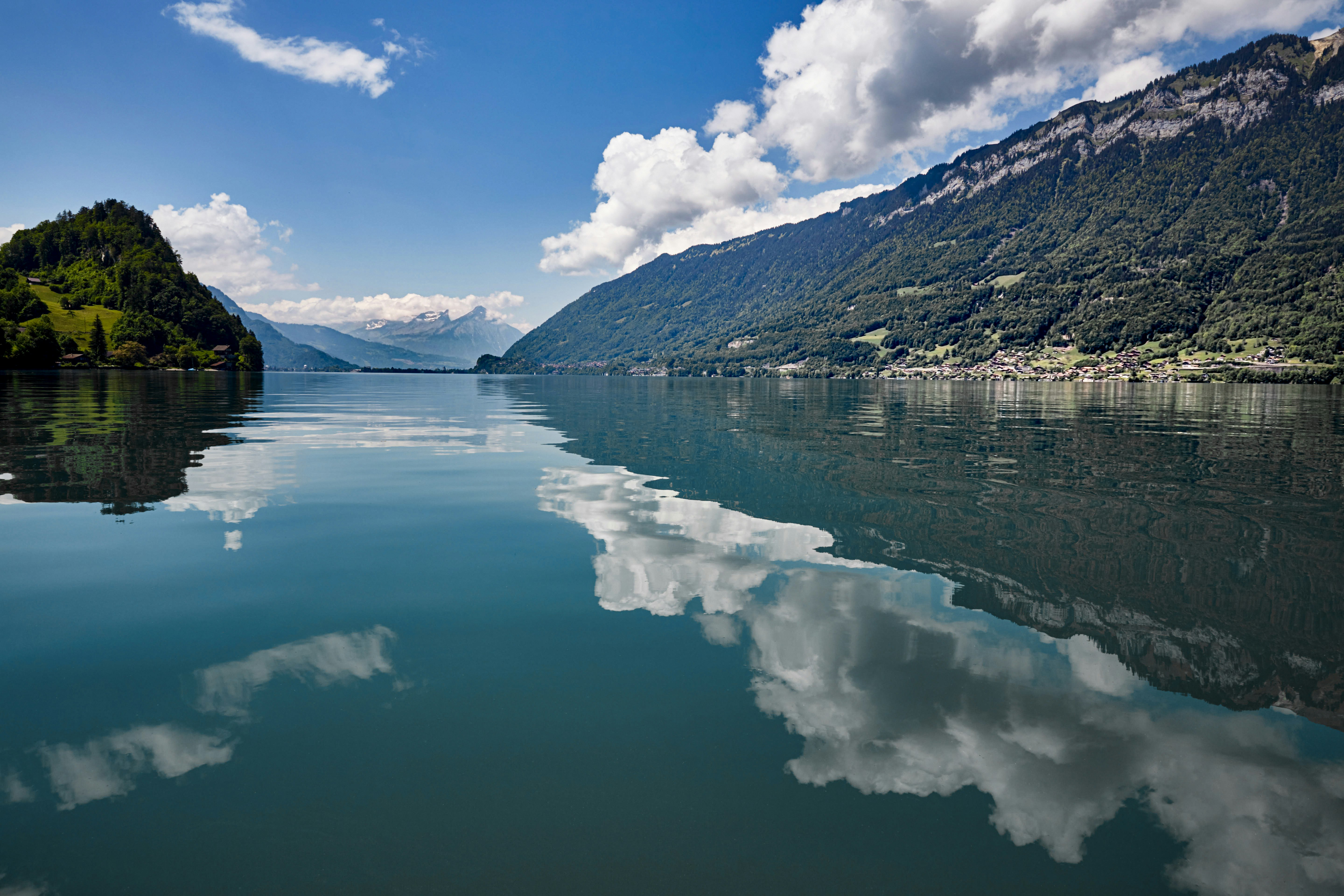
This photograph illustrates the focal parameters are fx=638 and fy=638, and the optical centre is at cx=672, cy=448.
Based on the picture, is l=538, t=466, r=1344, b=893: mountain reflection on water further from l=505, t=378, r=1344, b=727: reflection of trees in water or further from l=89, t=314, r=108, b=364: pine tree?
l=89, t=314, r=108, b=364: pine tree

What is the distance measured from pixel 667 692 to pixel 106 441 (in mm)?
31364

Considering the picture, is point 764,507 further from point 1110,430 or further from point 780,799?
point 1110,430

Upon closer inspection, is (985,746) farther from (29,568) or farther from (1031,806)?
(29,568)

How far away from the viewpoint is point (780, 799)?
5277mm

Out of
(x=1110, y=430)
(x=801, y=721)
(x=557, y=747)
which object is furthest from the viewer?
(x=1110, y=430)

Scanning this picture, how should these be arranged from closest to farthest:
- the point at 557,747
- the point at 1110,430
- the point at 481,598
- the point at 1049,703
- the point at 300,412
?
the point at 557,747 < the point at 1049,703 < the point at 481,598 < the point at 1110,430 < the point at 300,412

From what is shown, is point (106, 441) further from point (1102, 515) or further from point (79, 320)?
point (79, 320)

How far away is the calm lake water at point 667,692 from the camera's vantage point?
4691mm

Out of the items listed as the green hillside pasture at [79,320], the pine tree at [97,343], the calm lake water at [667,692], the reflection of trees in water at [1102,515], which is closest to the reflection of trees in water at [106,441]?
the calm lake water at [667,692]

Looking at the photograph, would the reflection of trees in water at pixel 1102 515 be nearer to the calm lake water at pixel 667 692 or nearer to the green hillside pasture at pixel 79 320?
the calm lake water at pixel 667 692

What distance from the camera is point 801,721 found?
650 centimetres

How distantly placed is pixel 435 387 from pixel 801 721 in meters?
141

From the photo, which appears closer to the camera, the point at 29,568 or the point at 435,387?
the point at 29,568

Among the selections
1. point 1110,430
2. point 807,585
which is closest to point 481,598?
point 807,585
